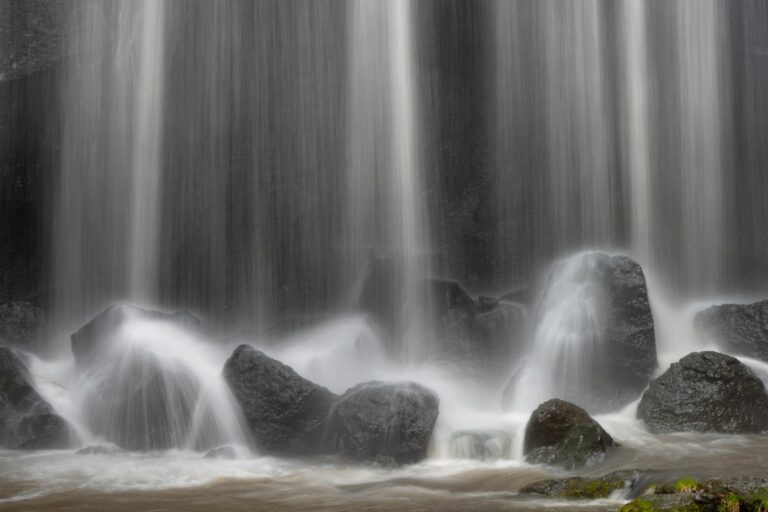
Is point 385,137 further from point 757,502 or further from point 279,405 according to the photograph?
point 757,502

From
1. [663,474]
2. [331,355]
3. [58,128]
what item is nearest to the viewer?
[663,474]

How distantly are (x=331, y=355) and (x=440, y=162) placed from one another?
6.16 meters

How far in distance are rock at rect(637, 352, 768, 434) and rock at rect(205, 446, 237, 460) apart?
6.09 metres

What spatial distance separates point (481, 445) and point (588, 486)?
305 cm

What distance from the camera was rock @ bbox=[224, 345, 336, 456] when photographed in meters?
11.2

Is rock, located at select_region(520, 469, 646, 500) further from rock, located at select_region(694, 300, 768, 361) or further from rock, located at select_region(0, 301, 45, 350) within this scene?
rock, located at select_region(0, 301, 45, 350)

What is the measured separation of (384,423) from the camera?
10.4 meters

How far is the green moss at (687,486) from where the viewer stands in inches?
239

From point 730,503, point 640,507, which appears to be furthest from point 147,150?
point 730,503

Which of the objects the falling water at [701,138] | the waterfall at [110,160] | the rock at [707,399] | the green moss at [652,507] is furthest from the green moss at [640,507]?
the waterfall at [110,160]

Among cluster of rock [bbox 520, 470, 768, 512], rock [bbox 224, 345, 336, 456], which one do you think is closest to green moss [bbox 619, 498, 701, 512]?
cluster of rock [bbox 520, 470, 768, 512]

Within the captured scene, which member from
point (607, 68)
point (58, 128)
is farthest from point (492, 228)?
point (58, 128)

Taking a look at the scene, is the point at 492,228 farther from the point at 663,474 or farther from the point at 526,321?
the point at 663,474

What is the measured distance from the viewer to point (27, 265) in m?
18.4
